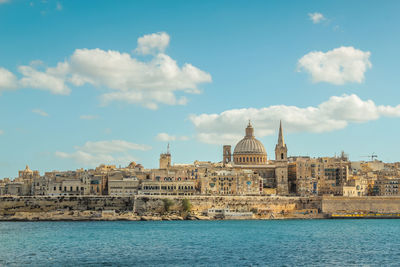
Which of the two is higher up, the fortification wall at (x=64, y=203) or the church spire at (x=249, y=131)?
the church spire at (x=249, y=131)

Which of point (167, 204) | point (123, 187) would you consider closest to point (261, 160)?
point (123, 187)

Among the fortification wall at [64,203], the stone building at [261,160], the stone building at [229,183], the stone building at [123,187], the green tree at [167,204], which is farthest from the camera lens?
the stone building at [261,160]

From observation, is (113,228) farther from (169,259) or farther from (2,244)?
(169,259)

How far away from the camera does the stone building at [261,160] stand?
3551 inches

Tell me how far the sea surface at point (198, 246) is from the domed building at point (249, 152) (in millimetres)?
43859

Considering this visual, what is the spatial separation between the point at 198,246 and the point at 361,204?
4311 centimetres

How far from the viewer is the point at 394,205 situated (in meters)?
78.1

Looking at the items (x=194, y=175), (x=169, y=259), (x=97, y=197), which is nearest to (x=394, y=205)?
(x=194, y=175)

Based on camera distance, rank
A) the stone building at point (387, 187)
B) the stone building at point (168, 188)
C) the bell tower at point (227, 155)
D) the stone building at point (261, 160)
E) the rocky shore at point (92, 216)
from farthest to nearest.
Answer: the bell tower at point (227, 155)
the stone building at point (261, 160)
the stone building at point (387, 187)
the stone building at point (168, 188)
the rocky shore at point (92, 216)

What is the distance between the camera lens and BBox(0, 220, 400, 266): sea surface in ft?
108

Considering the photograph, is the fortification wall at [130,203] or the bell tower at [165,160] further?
the bell tower at [165,160]

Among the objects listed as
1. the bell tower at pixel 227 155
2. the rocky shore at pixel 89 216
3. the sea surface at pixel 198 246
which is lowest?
the sea surface at pixel 198 246

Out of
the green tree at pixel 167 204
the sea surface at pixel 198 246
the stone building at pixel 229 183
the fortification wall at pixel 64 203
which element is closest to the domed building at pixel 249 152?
the stone building at pixel 229 183

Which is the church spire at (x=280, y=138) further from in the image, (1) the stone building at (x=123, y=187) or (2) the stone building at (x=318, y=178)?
(1) the stone building at (x=123, y=187)
